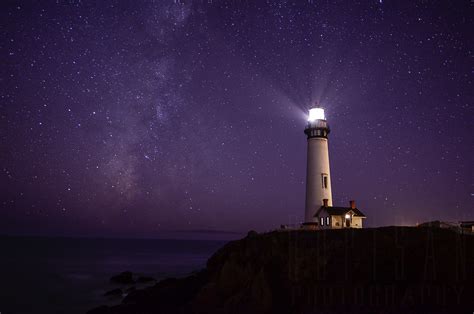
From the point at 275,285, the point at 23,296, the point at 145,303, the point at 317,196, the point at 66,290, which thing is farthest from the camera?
the point at 66,290

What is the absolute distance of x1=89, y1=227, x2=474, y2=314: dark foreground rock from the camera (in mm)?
23797

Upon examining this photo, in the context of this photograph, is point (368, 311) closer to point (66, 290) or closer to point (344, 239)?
point (344, 239)

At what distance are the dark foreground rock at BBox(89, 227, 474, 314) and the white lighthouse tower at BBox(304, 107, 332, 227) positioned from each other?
8071mm

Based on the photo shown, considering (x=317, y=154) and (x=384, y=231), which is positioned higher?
(x=317, y=154)

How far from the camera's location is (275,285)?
27.0 metres

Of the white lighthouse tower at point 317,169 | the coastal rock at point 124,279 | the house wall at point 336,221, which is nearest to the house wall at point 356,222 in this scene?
the house wall at point 336,221

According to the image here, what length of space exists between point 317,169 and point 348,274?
12.3m

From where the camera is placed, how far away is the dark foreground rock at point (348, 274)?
2380 centimetres

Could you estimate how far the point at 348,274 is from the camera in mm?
25750

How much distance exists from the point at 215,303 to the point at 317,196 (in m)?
12.8

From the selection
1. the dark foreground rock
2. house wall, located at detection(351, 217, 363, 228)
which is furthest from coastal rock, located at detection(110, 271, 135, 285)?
house wall, located at detection(351, 217, 363, 228)

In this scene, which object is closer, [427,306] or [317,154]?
[427,306]

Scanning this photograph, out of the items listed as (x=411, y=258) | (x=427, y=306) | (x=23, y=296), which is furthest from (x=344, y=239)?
(x=23, y=296)

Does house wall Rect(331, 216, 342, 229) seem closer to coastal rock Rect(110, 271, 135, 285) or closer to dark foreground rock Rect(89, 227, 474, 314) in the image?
dark foreground rock Rect(89, 227, 474, 314)
